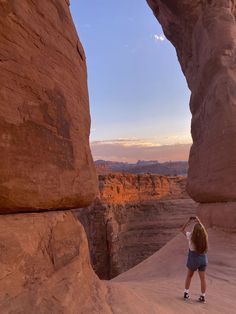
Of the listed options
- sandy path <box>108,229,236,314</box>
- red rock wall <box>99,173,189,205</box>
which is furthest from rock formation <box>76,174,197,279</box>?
sandy path <box>108,229,236,314</box>

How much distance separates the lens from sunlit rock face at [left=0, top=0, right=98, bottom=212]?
2400mm

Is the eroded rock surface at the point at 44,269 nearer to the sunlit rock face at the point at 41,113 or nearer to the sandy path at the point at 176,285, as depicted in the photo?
the sunlit rock face at the point at 41,113

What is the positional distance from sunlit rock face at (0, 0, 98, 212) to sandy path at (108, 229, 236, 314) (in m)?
1.12

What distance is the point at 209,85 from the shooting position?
7.90m

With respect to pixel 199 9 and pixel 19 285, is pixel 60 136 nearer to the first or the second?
pixel 19 285

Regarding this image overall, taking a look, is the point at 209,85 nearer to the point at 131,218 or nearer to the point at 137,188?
the point at 131,218

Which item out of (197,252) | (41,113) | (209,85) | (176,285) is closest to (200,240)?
(197,252)

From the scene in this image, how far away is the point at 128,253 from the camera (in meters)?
18.9

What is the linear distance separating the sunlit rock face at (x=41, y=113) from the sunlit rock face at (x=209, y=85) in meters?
3.97

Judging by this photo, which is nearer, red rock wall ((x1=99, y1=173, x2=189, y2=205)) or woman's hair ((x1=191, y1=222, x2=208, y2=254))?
woman's hair ((x1=191, y1=222, x2=208, y2=254))

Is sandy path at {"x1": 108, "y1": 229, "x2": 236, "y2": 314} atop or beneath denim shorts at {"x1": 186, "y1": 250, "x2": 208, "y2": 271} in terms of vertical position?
beneath

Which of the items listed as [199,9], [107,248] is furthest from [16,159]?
[107,248]

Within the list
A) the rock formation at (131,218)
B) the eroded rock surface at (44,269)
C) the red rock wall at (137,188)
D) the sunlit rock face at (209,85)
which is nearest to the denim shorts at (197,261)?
the eroded rock surface at (44,269)

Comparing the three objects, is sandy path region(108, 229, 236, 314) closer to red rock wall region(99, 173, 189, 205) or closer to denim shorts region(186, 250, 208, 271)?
denim shorts region(186, 250, 208, 271)
